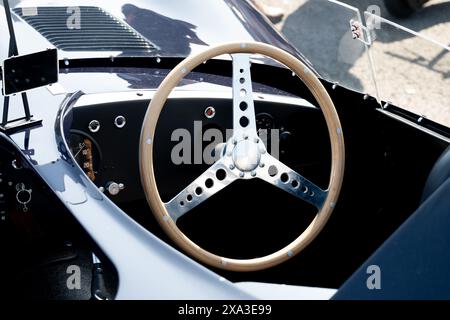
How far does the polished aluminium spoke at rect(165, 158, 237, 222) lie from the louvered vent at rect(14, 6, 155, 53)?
70 centimetres

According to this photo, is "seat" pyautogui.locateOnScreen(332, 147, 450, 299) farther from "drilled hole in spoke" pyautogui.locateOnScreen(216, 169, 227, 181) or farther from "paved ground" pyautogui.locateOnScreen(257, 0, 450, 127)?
"paved ground" pyautogui.locateOnScreen(257, 0, 450, 127)

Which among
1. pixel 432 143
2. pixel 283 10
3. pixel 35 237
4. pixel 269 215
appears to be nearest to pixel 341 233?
pixel 269 215

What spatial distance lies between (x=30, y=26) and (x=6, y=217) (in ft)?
2.85

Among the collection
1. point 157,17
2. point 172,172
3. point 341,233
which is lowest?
point 341,233

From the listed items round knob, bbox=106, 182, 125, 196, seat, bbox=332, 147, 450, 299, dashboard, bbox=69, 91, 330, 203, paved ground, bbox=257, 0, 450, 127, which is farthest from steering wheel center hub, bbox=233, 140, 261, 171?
seat, bbox=332, 147, 450, 299

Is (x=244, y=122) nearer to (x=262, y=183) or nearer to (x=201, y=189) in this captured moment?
(x=201, y=189)

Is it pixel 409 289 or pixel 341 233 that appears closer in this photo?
pixel 409 289

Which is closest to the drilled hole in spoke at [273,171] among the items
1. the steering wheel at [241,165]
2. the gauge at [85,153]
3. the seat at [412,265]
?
the steering wheel at [241,165]

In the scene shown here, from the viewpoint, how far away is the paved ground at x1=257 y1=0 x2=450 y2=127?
10.4ft

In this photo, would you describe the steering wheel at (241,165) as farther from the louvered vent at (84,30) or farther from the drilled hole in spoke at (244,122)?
the louvered vent at (84,30)

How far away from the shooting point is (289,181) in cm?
271

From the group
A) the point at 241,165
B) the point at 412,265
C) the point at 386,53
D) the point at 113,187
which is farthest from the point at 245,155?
the point at 386,53
